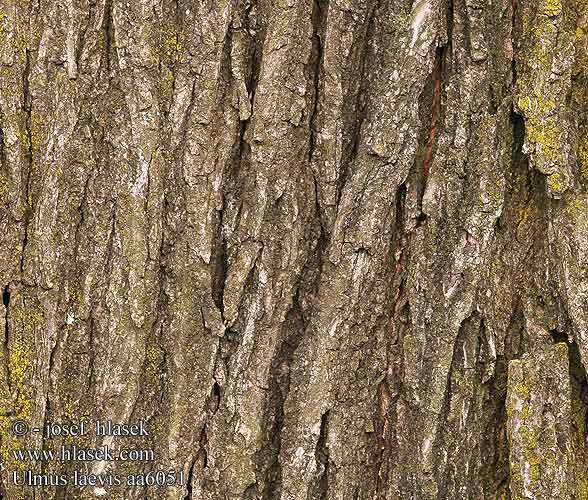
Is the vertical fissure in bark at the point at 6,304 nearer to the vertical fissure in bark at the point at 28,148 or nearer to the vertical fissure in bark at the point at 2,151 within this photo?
the vertical fissure in bark at the point at 28,148

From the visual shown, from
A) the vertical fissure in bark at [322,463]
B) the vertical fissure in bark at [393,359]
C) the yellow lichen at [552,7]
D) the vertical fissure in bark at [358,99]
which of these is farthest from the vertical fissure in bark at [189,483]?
the yellow lichen at [552,7]

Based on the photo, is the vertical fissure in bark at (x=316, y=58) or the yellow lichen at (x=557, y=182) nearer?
the yellow lichen at (x=557, y=182)

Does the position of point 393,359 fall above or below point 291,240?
below

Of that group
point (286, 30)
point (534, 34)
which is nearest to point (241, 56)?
point (286, 30)

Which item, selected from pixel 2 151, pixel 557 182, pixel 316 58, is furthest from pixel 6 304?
pixel 557 182

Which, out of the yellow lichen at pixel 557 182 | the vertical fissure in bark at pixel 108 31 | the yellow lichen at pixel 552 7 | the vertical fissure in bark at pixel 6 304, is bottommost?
the vertical fissure in bark at pixel 6 304

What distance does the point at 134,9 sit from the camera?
1925 millimetres

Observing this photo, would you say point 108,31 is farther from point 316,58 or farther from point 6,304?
point 6,304

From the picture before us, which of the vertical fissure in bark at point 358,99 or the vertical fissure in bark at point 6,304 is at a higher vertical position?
the vertical fissure in bark at point 358,99

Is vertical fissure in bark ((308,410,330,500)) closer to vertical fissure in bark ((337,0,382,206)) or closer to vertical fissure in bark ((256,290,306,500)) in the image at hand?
vertical fissure in bark ((256,290,306,500))

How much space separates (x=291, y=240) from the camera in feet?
6.41

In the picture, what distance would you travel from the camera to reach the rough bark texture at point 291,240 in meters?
1.91

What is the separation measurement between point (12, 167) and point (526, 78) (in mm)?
1292

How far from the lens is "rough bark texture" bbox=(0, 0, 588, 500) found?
191 cm
